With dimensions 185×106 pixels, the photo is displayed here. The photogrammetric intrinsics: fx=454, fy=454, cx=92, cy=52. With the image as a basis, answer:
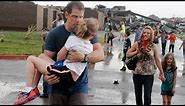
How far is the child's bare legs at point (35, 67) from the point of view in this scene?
16.4 feet

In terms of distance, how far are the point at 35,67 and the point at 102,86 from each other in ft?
23.5

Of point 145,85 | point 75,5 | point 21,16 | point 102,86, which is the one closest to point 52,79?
point 75,5

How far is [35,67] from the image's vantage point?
515 centimetres

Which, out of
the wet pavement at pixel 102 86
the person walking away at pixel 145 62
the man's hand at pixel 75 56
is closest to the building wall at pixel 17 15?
the wet pavement at pixel 102 86

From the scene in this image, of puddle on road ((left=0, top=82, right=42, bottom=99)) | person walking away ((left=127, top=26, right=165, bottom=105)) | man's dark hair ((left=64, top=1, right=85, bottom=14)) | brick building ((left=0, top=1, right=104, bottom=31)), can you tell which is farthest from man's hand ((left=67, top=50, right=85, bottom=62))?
brick building ((left=0, top=1, right=104, bottom=31))

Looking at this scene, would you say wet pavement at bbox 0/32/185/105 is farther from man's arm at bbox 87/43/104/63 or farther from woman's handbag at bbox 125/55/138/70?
man's arm at bbox 87/43/104/63

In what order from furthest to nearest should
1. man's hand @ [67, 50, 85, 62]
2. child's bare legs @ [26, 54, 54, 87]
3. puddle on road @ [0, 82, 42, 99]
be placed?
puddle on road @ [0, 82, 42, 99], child's bare legs @ [26, 54, 54, 87], man's hand @ [67, 50, 85, 62]

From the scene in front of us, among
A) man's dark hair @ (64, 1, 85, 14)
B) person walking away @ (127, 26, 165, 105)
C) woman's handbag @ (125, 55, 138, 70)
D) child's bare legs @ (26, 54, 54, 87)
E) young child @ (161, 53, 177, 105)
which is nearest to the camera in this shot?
man's dark hair @ (64, 1, 85, 14)

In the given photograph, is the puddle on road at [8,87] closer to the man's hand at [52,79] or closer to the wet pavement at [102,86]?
the wet pavement at [102,86]

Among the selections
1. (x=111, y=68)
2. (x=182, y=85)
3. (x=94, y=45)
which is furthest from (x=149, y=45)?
(x=111, y=68)

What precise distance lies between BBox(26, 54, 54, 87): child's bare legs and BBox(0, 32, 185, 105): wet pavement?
2467 mm

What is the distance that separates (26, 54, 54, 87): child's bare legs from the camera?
196 inches

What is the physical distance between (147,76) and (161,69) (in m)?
0.47

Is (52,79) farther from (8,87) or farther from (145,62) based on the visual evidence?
(8,87)
